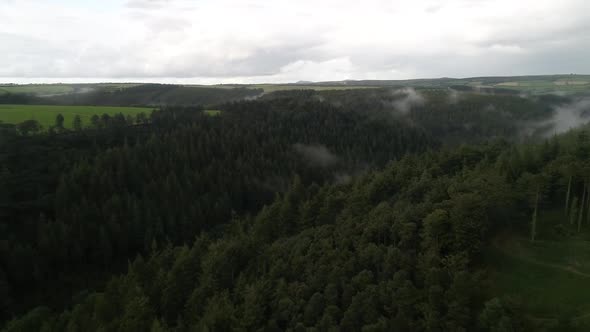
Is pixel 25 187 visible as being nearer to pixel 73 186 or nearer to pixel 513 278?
pixel 73 186

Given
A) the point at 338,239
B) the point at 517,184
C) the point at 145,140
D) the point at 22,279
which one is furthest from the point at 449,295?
the point at 145,140

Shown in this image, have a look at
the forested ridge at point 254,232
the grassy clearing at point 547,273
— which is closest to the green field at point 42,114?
the forested ridge at point 254,232

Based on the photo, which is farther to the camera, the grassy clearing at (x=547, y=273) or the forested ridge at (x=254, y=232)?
the forested ridge at (x=254, y=232)

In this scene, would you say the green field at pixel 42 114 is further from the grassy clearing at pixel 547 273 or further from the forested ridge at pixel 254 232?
the grassy clearing at pixel 547 273

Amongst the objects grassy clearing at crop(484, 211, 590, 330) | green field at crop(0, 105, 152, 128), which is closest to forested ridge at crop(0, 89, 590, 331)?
grassy clearing at crop(484, 211, 590, 330)

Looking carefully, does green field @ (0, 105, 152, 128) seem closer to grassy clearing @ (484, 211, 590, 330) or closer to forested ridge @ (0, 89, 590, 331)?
forested ridge @ (0, 89, 590, 331)

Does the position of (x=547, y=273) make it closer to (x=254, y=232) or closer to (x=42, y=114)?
(x=254, y=232)

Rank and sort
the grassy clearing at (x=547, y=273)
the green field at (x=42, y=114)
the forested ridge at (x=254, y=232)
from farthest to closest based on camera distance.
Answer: the green field at (x=42, y=114), the forested ridge at (x=254, y=232), the grassy clearing at (x=547, y=273)
